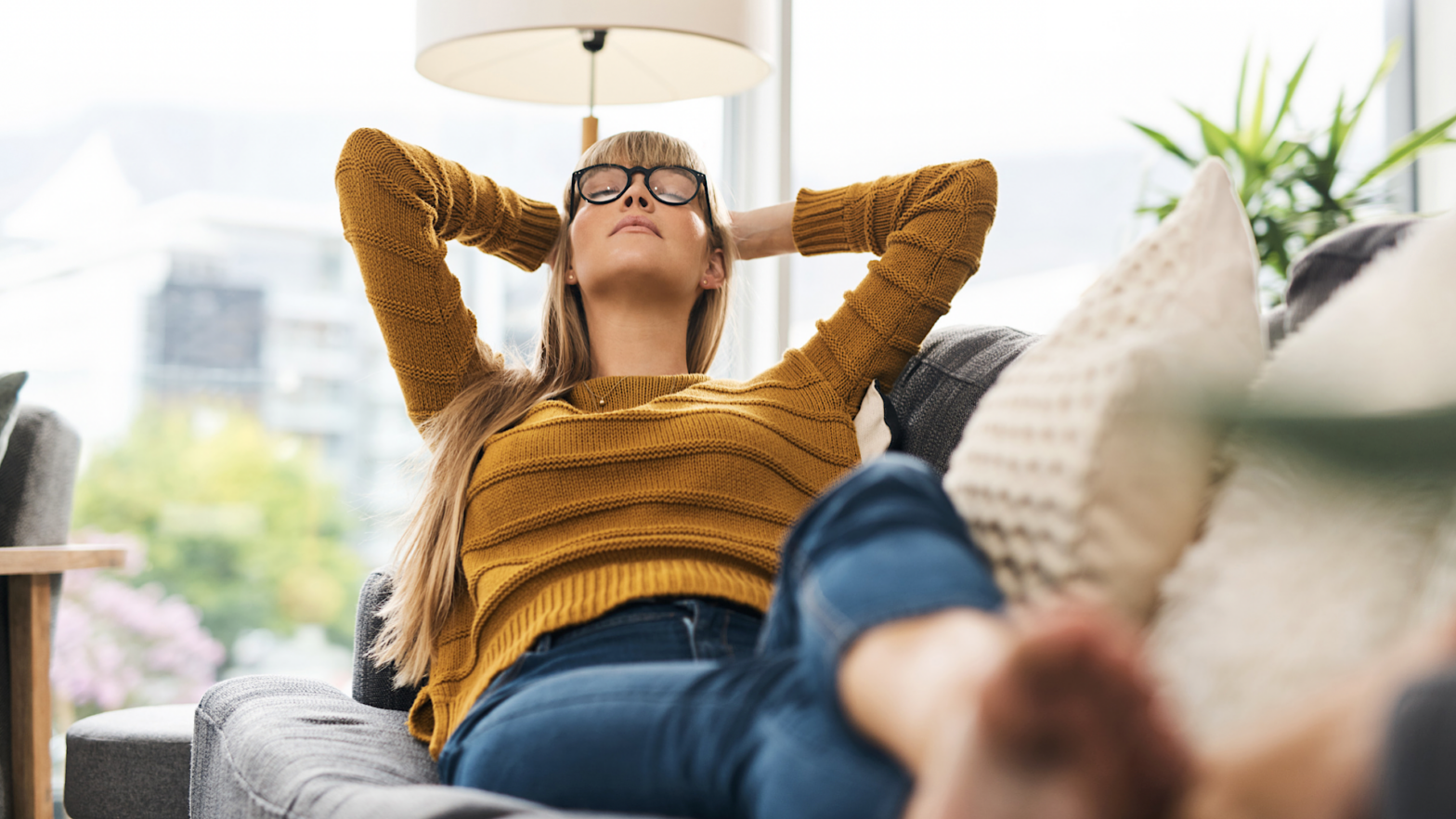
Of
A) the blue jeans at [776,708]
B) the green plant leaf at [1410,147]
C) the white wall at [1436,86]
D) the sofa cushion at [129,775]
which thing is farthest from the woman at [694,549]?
the white wall at [1436,86]

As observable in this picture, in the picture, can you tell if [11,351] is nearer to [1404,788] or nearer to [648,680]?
[648,680]

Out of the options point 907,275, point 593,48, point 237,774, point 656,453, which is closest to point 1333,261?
point 907,275

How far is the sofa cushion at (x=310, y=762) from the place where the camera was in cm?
77

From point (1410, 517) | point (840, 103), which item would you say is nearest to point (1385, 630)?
point (1410, 517)

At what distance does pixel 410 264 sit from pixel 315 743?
627 mm

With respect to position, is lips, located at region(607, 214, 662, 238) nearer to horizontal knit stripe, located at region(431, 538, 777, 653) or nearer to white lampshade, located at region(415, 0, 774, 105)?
white lampshade, located at region(415, 0, 774, 105)

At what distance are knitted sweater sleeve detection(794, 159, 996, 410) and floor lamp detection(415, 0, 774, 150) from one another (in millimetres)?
404

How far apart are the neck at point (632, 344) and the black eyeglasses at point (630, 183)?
162 millimetres

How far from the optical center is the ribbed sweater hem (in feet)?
3.50

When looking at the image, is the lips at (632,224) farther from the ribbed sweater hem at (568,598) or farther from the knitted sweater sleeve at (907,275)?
the ribbed sweater hem at (568,598)

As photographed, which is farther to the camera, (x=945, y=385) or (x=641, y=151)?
(x=641, y=151)

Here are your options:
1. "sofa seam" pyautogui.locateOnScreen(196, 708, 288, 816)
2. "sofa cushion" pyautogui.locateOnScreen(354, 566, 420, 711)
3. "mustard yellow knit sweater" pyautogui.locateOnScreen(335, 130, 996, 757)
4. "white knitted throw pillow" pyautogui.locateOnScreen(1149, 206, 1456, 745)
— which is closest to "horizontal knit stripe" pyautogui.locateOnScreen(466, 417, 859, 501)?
"mustard yellow knit sweater" pyautogui.locateOnScreen(335, 130, 996, 757)

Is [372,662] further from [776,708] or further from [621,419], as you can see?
[776,708]

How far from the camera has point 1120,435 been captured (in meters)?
0.66
